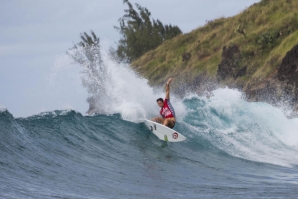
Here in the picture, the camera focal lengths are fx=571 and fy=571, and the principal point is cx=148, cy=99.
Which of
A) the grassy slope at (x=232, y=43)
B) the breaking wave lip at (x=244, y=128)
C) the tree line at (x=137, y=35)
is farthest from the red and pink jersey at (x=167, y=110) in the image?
the tree line at (x=137, y=35)

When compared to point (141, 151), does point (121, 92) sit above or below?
above

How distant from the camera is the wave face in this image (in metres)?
10.4

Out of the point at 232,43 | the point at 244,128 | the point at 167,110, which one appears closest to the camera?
the point at 167,110

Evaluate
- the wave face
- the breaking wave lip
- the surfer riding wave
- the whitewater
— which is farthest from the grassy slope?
the surfer riding wave

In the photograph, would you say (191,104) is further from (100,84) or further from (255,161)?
(255,161)

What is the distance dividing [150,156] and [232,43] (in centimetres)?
2618

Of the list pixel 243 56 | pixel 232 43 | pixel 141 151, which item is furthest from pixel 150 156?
pixel 232 43

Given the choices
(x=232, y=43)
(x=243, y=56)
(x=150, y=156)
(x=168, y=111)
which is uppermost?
(x=232, y=43)

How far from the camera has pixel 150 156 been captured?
14961mm

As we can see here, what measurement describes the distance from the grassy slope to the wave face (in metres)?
12.0

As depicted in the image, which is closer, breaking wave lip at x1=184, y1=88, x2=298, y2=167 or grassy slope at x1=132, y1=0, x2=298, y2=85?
breaking wave lip at x1=184, y1=88, x2=298, y2=167

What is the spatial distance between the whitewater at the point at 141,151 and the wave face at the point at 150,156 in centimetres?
2

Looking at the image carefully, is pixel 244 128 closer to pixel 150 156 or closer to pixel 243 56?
pixel 150 156

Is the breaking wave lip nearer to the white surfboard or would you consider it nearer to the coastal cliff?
the white surfboard
